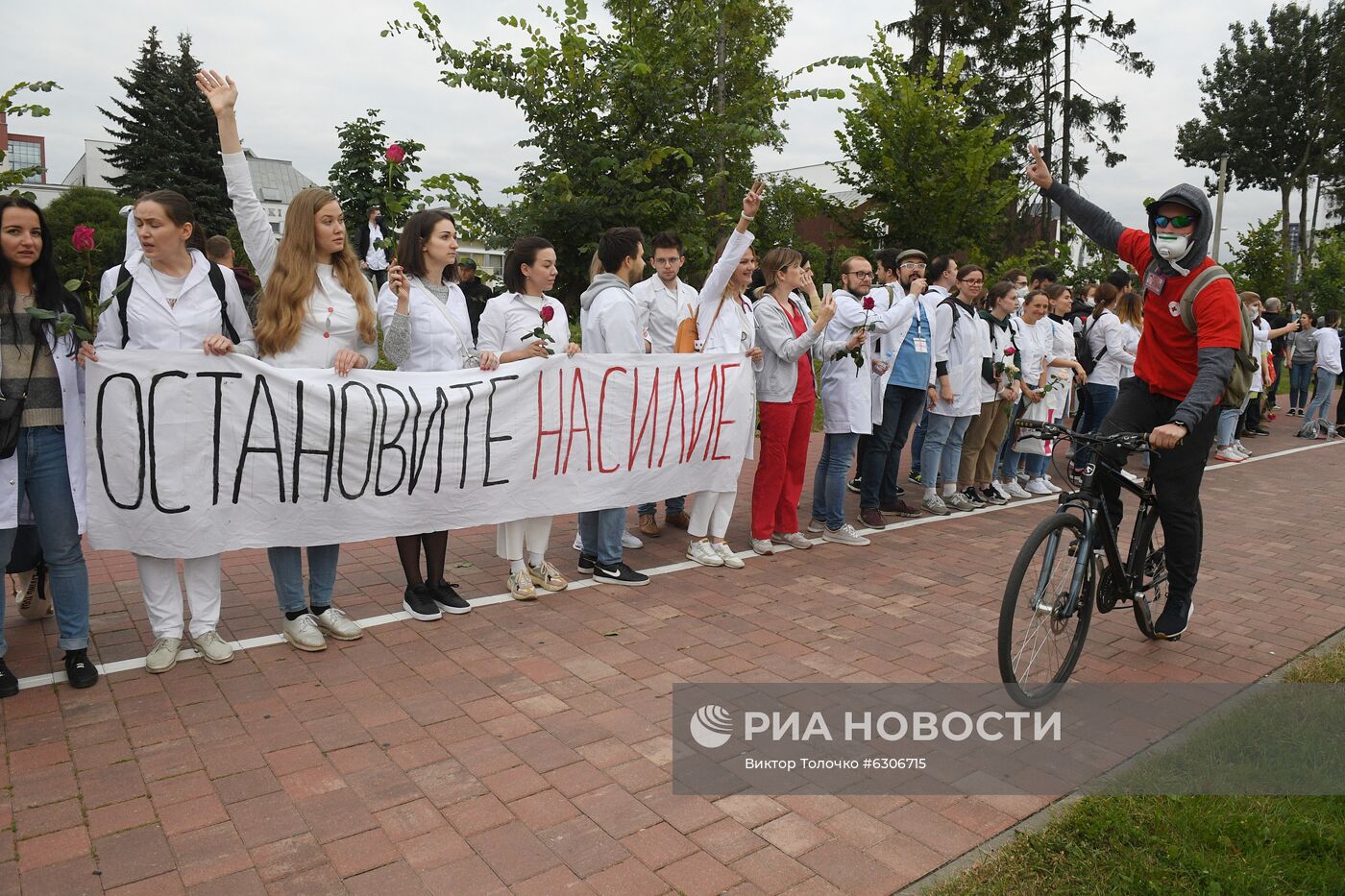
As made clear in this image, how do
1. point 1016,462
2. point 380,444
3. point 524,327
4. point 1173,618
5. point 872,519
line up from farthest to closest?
point 1016,462 → point 872,519 → point 524,327 → point 1173,618 → point 380,444

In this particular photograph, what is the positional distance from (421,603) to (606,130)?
744cm

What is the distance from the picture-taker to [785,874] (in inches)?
118

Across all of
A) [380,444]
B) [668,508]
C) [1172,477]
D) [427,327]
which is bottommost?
[668,508]

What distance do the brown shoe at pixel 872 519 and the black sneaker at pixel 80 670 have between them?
542 centimetres

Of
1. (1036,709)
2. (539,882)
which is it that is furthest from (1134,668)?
(539,882)

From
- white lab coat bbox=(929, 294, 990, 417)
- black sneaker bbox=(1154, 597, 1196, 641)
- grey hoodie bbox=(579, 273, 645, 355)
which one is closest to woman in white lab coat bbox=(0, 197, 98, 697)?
grey hoodie bbox=(579, 273, 645, 355)

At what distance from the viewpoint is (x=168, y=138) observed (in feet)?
147

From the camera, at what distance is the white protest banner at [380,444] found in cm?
435

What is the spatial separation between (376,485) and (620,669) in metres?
1.62

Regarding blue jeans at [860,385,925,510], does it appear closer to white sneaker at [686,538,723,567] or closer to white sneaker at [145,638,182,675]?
white sneaker at [686,538,723,567]

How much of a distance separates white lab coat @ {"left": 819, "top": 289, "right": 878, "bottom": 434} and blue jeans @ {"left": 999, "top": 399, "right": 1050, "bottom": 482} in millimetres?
2618

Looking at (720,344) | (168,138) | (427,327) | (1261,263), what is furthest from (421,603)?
(168,138)

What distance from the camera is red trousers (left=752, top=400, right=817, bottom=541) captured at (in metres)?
6.60

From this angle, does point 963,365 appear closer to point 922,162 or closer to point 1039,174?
point 1039,174
